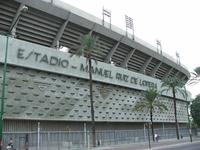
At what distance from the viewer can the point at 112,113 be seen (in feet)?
176

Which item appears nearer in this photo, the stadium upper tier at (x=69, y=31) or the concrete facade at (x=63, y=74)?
A: the concrete facade at (x=63, y=74)

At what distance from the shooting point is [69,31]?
47469 mm

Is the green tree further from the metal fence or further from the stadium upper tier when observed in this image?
the metal fence

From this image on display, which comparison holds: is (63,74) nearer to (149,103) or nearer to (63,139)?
(63,139)

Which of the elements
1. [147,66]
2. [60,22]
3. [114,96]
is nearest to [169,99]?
[147,66]

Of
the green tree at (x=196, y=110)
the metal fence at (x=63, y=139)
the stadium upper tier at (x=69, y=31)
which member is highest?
the stadium upper tier at (x=69, y=31)

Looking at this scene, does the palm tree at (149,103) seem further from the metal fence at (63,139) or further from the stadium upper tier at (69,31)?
the metal fence at (63,139)

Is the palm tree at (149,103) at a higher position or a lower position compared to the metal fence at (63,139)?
higher

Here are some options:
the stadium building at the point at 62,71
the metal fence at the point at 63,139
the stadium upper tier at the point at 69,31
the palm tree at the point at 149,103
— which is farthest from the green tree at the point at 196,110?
the metal fence at the point at 63,139

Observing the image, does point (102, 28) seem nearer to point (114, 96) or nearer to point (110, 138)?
point (114, 96)

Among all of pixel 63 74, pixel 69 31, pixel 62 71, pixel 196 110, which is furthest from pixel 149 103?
pixel 196 110

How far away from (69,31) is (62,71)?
23.2 ft

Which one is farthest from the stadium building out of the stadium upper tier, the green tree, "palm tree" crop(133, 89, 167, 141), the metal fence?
the green tree

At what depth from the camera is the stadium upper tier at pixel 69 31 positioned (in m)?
40.3
